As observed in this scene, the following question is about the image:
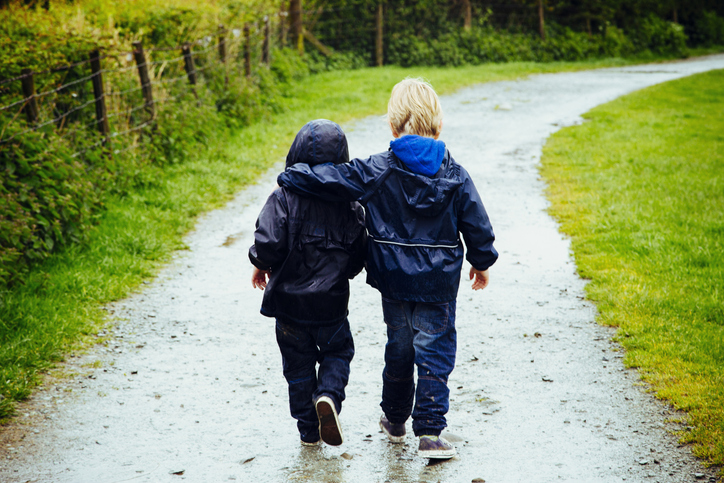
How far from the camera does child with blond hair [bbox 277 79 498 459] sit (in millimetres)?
3021

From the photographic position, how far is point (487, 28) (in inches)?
891

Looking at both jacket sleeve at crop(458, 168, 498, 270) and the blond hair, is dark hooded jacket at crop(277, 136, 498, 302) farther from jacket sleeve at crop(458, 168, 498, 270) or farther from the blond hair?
the blond hair

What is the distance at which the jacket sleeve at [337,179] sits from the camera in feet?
9.76

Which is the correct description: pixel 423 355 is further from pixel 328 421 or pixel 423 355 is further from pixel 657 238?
pixel 657 238

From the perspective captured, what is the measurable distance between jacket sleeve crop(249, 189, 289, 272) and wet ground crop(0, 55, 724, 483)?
0.98 metres

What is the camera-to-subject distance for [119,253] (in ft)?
19.3

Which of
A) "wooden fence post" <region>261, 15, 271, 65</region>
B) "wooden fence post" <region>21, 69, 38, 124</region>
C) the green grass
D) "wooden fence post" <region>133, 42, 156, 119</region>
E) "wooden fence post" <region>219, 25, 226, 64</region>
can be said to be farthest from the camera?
"wooden fence post" <region>261, 15, 271, 65</region>

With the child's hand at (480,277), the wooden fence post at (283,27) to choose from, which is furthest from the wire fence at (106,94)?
the wooden fence post at (283,27)

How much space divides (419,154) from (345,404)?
154cm

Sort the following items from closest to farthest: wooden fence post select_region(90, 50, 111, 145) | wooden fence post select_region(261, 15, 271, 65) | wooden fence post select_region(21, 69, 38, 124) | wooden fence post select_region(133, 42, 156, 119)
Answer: wooden fence post select_region(21, 69, 38, 124)
wooden fence post select_region(90, 50, 111, 145)
wooden fence post select_region(133, 42, 156, 119)
wooden fence post select_region(261, 15, 271, 65)

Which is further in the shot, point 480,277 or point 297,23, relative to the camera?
point 297,23

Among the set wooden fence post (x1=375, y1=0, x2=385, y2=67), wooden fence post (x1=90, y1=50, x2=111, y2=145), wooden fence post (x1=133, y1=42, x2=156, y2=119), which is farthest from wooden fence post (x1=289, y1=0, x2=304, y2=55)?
wooden fence post (x1=90, y1=50, x2=111, y2=145)

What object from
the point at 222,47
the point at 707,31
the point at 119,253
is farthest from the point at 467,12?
the point at 119,253

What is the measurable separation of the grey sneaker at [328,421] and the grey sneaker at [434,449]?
381 mm
